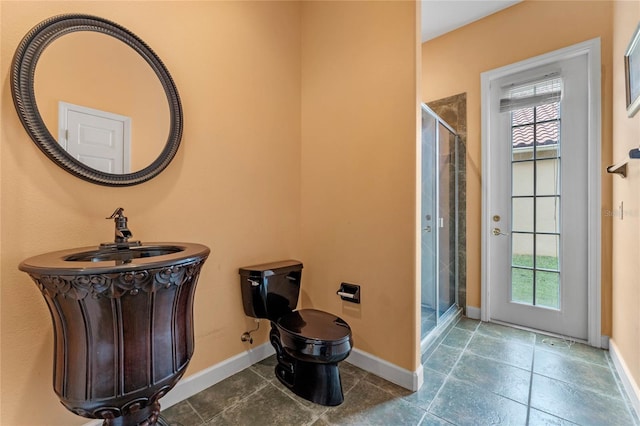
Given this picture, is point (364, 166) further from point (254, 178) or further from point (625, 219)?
point (625, 219)

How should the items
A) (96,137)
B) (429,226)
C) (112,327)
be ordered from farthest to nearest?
(429,226) < (96,137) < (112,327)

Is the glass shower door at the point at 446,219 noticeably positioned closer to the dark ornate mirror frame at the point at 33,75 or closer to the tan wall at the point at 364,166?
the tan wall at the point at 364,166

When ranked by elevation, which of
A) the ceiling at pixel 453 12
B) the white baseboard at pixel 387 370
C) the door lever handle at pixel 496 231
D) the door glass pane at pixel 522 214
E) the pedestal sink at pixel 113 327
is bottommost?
the white baseboard at pixel 387 370

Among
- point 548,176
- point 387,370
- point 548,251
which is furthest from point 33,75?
point 548,251

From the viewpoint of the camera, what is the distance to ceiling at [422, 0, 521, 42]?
246 centimetres

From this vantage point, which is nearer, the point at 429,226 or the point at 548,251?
the point at 429,226

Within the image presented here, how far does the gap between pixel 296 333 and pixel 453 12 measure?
3131 millimetres

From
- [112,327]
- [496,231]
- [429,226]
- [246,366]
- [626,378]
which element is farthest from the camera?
[496,231]

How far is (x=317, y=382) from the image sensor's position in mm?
1531

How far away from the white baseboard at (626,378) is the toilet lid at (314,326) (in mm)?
1543

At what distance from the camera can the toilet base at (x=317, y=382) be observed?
1502 millimetres

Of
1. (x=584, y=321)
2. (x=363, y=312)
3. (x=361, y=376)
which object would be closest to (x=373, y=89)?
(x=363, y=312)

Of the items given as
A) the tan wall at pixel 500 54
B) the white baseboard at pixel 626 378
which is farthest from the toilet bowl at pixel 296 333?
the tan wall at pixel 500 54

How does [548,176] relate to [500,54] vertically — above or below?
below
